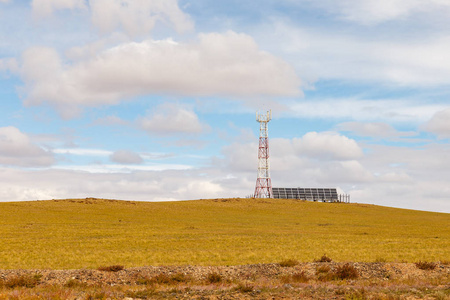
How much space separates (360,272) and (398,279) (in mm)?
1678

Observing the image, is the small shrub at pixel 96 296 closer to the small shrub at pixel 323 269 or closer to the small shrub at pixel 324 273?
the small shrub at pixel 324 273

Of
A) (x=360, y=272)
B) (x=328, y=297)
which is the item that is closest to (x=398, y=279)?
(x=360, y=272)

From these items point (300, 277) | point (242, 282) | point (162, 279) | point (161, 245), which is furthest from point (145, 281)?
point (161, 245)

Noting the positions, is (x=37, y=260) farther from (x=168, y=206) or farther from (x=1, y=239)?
(x=168, y=206)

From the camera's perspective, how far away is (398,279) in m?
17.8

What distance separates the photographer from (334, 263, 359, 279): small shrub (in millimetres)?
18344

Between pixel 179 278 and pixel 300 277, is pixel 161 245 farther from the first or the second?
pixel 300 277

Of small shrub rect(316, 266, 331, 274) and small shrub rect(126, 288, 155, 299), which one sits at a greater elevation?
small shrub rect(316, 266, 331, 274)

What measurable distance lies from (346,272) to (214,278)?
218 inches

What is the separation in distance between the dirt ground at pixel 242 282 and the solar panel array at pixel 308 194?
261 ft

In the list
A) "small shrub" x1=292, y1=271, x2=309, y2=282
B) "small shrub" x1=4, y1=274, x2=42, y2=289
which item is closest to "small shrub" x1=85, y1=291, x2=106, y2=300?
"small shrub" x1=4, y1=274, x2=42, y2=289

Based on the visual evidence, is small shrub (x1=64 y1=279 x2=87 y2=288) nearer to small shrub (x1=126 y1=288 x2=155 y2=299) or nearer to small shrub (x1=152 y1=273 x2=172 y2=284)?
small shrub (x1=152 y1=273 x2=172 y2=284)

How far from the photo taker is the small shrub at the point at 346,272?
1834cm

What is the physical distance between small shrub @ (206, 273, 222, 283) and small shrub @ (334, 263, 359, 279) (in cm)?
484
